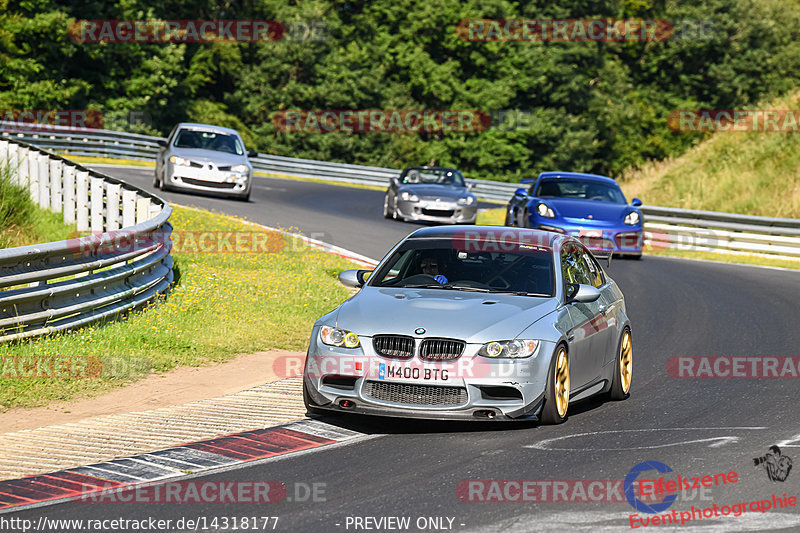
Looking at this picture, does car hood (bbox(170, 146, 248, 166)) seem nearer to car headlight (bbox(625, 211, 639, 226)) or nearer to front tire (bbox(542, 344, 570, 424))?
car headlight (bbox(625, 211, 639, 226))

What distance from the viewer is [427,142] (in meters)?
66.1

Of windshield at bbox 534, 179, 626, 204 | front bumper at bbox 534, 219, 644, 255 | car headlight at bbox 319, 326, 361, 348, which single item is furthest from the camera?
windshield at bbox 534, 179, 626, 204

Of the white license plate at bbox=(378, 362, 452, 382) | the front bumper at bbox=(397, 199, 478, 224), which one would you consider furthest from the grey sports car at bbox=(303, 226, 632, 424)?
the front bumper at bbox=(397, 199, 478, 224)

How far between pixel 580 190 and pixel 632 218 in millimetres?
1172

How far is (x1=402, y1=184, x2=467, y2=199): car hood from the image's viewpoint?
2691cm

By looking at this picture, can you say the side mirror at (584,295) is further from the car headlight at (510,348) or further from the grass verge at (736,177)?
the grass verge at (736,177)

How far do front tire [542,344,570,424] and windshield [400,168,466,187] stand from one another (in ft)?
63.9

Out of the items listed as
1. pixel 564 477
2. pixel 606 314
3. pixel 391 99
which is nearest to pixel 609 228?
pixel 606 314

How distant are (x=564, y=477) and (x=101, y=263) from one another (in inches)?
253

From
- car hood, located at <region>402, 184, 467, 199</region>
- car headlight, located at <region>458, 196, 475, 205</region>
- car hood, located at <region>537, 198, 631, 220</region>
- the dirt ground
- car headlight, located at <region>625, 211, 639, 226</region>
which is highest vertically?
car hood, located at <region>537, 198, 631, 220</region>

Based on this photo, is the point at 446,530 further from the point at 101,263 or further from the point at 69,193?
the point at 69,193

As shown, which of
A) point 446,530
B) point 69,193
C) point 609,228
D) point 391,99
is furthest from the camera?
point 391,99

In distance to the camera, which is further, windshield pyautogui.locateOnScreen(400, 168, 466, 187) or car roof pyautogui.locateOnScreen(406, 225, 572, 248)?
windshield pyautogui.locateOnScreen(400, 168, 466, 187)

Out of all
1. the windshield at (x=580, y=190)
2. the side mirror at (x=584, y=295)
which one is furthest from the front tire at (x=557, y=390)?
the windshield at (x=580, y=190)
